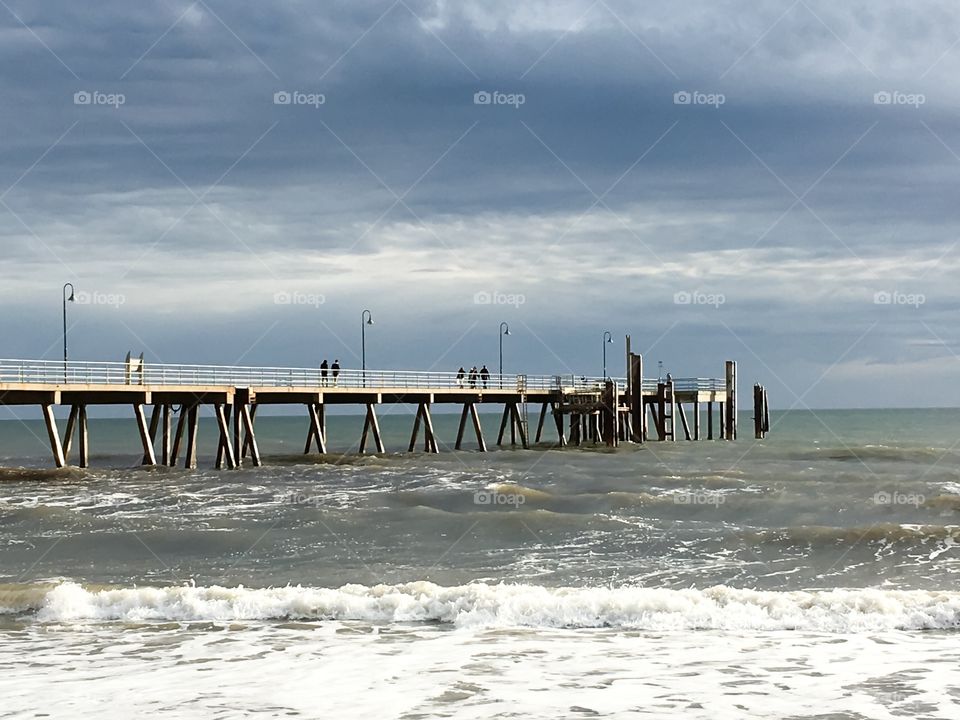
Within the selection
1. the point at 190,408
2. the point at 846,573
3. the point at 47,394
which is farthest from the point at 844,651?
the point at 190,408

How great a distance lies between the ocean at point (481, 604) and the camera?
902 centimetres

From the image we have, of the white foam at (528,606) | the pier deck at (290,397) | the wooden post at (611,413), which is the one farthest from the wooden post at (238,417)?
the white foam at (528,606)

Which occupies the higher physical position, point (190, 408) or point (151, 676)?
point (190, 408)

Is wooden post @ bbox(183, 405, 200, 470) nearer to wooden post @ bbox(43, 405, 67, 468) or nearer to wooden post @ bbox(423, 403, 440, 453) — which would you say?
wooden post @ bbox(43, 405, 67, 468)

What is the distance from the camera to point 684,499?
1013 inches

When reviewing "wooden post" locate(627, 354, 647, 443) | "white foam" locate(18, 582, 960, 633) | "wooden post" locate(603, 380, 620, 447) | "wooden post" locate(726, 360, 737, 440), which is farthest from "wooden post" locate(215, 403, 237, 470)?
"wooden post" locate(726, 360, 737, 440)

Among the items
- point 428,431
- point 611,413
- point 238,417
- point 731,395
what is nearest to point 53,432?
point 238,417

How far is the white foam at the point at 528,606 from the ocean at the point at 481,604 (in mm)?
38

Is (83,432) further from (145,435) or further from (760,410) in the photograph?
(760,410)

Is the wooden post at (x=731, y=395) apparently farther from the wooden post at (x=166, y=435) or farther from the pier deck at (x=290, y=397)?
the wooden post at (x=166, y=435)

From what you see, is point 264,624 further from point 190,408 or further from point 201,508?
point 190,408

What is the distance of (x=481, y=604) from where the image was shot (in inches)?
503

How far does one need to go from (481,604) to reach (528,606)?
0.55 metres

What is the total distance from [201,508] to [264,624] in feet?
40.1
